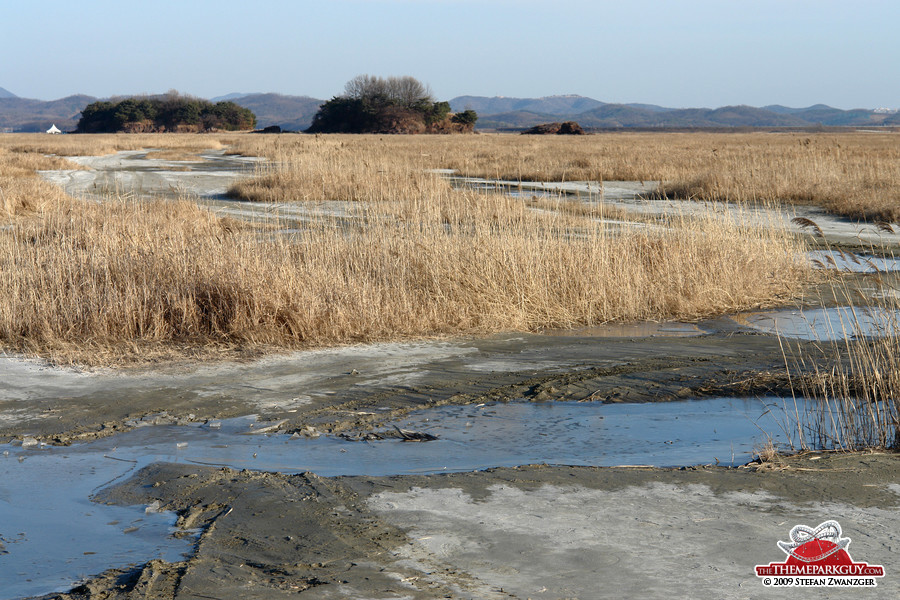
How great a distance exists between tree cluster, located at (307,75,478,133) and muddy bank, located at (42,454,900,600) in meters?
80.8

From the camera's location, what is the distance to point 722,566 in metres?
3.67

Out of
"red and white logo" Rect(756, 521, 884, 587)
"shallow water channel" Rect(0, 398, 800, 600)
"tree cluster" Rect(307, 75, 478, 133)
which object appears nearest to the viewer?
"red and white logo" Rect(756, 521, 884, 587)

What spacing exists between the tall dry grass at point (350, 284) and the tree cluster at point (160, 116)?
89089mm

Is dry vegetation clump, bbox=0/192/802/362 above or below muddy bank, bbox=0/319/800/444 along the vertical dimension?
above

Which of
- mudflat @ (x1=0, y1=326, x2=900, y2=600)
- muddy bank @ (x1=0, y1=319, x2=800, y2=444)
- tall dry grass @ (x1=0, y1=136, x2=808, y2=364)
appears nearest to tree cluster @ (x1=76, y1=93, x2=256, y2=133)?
tall dry grass @ (x1=0, y1=136, x2=808, y2=364)

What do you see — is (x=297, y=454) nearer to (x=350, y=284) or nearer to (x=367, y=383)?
(x=367, y=383)

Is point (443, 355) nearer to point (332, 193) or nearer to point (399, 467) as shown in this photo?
point (399, 467)

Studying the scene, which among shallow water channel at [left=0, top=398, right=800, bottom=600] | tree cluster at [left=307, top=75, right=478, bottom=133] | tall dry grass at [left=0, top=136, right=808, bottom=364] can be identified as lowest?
shallow water channel at [left=0, top=398, right=800, bottom=600]

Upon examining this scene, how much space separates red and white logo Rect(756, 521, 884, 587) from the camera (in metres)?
3.58

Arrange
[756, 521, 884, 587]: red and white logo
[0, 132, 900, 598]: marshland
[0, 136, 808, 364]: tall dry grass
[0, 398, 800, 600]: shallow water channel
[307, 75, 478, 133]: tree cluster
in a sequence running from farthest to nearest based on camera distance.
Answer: [307, 75, 478, 133]: tree cluster < [0, 136, 808, 364]: tall dry grass < [0, 132, 900, 598]: marshland < [0, 398, 800, 600]: shallow water channel < [756, 521, 884, 587]: red and white logo

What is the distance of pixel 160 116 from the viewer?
97562 millimetres

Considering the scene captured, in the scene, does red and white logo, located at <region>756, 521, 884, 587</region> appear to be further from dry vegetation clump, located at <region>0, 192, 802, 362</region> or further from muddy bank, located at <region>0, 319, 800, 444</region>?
dry vegetation clump, located at <region>0, 192, 802, 362</region>

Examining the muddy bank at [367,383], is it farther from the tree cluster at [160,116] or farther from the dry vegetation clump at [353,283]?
the tree cluster at [160,116]

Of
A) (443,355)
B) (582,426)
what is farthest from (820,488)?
(443,355)
